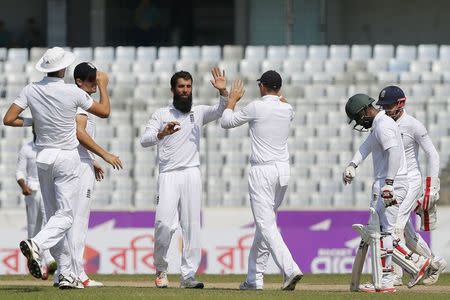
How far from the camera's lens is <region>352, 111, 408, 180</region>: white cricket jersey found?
12.8 meters

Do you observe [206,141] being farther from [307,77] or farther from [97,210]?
[307,77]

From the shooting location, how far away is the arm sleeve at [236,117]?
1341 cm

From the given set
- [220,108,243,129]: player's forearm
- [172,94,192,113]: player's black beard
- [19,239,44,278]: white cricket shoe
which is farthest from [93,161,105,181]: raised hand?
[19,239,44,278]: white cricket shoe

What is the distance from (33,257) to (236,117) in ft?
8.29

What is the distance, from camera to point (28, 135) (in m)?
22.6

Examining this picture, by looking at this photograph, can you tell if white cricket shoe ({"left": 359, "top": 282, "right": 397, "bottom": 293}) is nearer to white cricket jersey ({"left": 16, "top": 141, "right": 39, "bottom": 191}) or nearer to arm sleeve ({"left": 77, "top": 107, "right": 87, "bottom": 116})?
arm sleeve ({"left": 77, "top": 107, "right": 87, "bottom": 116})

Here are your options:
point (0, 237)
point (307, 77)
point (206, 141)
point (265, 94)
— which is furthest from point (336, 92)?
point (265, 94)

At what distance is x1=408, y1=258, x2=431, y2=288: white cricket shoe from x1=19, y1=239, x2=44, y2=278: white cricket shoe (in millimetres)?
3687

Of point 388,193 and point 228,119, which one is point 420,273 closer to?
point 388,193

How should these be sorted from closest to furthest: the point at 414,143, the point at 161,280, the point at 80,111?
the point at 80,111 → the point at 161,280 → the point at 414,143

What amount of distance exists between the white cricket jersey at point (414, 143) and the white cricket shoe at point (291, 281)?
5.83 ft

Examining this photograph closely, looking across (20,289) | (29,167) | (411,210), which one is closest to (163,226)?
(20,289)

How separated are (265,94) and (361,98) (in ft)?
3.39

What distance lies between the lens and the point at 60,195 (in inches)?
501
